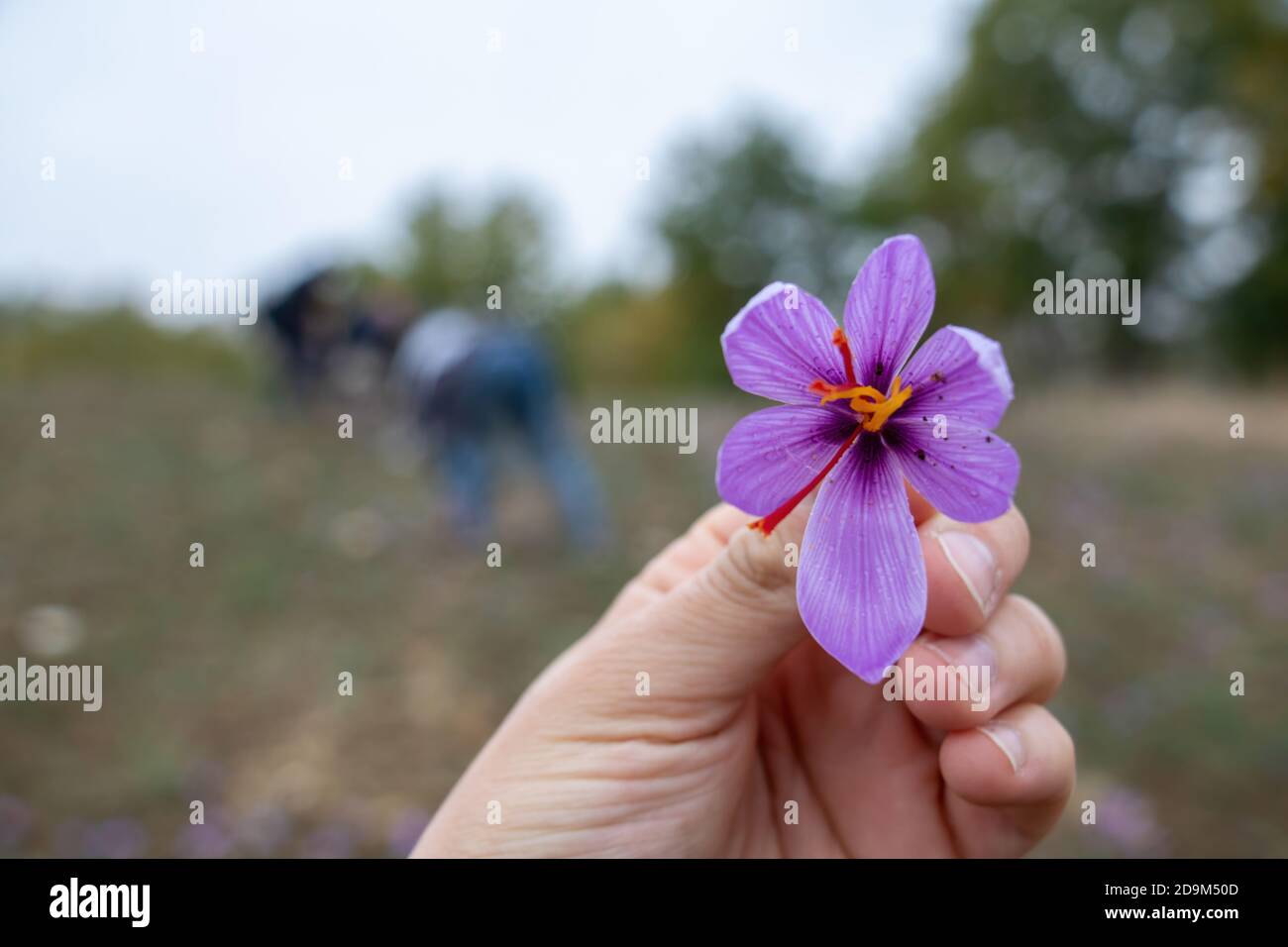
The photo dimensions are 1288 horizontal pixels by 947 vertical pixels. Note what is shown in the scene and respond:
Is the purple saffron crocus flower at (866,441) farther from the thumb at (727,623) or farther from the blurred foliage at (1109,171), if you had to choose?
the blurred foliage at (1109,171)

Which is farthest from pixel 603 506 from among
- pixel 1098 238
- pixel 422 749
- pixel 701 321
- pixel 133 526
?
pixel 701 321

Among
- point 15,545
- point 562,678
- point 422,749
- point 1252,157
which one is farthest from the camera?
point 1252,157

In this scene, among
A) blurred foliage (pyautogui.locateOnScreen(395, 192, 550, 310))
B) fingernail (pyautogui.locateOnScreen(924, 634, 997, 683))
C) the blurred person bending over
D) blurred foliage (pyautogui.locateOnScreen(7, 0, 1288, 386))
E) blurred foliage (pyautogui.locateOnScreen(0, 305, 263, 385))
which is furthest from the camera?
blurred foliage (pyautogui.locateOnScreen(395, 192, 550, 310))

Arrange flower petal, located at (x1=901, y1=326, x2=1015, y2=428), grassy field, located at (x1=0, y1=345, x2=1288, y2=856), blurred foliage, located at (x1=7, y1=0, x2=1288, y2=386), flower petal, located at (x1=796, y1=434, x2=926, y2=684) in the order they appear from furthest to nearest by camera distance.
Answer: blurred foliage, located at (x1=7, y1=0, x2=1288, y2=386) → grassy field, located at (x1=0, y1=345, x2=1288, y2=856) → flower petal, located at (x1=796, y1=434, x2=926, y2=684) → flower petal, located at (x1=901, y1=326, x2=1015, y2=428)

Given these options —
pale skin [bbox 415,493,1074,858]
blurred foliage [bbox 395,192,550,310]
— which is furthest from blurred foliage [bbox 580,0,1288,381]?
pale skin [bbox 415,493,1074,858]

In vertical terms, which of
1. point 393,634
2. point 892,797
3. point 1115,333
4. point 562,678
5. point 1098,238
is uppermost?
point 1098,238

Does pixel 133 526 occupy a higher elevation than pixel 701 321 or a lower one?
lower

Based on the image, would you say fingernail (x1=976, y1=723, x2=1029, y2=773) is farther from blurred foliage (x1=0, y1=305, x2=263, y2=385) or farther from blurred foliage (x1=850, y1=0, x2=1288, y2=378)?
blurred foliage (x1=850, y1=0, x2=1288, y2=378)
